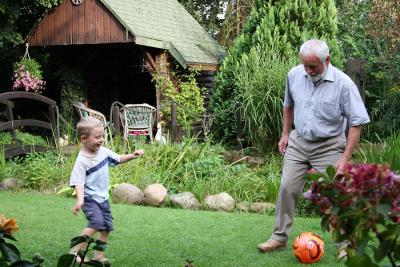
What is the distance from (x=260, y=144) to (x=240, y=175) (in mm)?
1132

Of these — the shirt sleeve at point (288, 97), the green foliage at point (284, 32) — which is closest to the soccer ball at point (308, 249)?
the shirt sleeve at point (288, 97)

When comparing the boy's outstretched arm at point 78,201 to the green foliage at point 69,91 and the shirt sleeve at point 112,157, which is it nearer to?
the shirt sleeve at point 112,157

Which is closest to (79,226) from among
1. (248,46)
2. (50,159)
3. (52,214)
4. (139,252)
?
(52,214)

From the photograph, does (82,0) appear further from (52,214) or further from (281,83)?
(52,214)

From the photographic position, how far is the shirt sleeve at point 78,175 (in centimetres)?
401

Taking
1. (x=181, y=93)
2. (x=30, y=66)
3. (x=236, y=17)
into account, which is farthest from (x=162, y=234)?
(x=236, y=17)

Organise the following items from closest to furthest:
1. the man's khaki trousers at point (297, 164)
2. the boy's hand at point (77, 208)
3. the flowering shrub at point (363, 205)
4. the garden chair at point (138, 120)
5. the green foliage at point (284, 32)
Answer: the flowering shrub at point (363, 205), the boy's hand at point (77, 208), the man's khaki trousers at point (297, 164), the green foliage at point (284, 32), the garden chair at point (138, 120)

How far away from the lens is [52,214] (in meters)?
6.32

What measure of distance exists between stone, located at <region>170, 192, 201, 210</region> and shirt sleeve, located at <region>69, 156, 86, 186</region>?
304 centimetres

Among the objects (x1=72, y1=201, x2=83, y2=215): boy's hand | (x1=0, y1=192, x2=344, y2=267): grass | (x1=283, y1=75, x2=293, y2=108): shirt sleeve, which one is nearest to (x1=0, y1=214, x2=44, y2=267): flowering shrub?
(x1=72, y1=201, x2=83, y2=215): boy's hand

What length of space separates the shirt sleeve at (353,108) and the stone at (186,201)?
10.7 feet

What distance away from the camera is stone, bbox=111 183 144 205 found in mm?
7199

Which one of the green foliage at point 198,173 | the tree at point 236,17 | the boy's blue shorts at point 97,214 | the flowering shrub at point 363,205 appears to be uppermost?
the tree at point 236,17

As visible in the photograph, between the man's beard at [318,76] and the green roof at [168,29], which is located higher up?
the green roof at [168,29]
